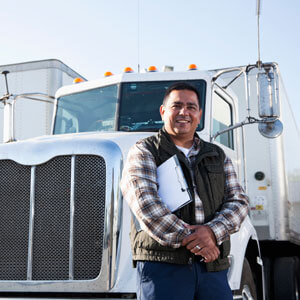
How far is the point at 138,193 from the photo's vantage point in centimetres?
221

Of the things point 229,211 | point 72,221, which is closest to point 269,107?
point 229,211

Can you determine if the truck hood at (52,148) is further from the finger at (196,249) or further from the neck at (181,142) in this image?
the finger at (196,249)

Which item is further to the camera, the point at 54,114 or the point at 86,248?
the point at 54,114

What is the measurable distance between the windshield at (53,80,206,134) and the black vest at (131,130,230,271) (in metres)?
1.87

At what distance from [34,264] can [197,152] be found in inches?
58.1

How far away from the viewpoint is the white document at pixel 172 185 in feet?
→ 7.21

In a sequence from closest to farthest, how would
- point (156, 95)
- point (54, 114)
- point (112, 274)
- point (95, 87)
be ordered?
point (112, 274) → point (156, 95) → point (95, 87) → point (54, 114)

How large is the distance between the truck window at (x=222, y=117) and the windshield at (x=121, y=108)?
205mm

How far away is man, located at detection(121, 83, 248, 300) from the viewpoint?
213 centimetres

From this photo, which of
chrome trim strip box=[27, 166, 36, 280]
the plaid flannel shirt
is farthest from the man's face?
chrome trim strip box=[27, 166, 36, 280]

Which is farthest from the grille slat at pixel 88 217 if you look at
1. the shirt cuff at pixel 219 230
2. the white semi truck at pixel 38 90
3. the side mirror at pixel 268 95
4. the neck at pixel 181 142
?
the white semi truck at pixel 38 90

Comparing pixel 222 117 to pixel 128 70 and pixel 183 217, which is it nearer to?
pixel 128 70

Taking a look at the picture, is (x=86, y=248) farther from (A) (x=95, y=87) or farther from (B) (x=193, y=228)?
(A) (x=95, y=87)

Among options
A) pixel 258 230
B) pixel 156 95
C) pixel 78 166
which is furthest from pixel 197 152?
pixel 258 230
